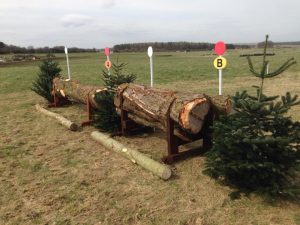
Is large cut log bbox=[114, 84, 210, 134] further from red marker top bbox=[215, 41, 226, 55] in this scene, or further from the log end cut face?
red marker top bbox=[215, 41, 226, 55]

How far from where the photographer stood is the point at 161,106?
554 cm

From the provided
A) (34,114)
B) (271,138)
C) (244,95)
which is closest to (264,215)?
(271,138)

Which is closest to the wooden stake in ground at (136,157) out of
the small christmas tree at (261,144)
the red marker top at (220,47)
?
the small christmas tree at (261,144)

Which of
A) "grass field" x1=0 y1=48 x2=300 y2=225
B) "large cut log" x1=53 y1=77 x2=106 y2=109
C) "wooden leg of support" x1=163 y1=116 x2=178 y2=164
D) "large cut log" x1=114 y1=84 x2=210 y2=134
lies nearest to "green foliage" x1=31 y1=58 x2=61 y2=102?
"large cut log" x1=53 y1=77 x2=106 y2=109

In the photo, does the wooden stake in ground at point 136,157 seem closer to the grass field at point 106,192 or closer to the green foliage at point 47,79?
the grass field at point 106,192

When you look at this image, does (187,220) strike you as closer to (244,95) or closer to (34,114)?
(244,95)

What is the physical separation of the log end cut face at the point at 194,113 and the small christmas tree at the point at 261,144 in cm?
73

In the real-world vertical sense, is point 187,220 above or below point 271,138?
below

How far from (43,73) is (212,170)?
8356mm

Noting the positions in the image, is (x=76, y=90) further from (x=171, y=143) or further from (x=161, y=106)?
(x=171, y=143)

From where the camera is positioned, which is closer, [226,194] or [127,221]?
[127,221]

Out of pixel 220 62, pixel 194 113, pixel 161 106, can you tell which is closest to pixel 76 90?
pixel 161 106

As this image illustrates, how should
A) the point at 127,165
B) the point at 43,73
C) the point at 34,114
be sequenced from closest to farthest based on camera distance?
1. the point at 127,165
2. the point at 34,114
3. the point at 43,73

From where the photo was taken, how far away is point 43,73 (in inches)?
444
